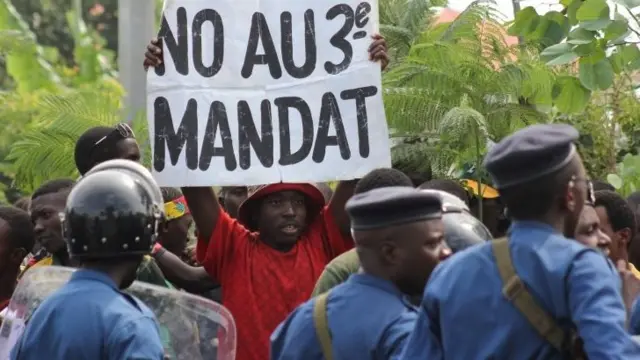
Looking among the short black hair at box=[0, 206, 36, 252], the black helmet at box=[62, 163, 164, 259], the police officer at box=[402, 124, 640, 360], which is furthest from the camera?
the short black hair at box=[0, 206, 36, 252]

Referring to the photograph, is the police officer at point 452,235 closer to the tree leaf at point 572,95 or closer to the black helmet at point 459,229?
the black helmet at point 459,229

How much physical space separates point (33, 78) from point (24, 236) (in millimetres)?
13158

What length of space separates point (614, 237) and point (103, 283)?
10.4 feet

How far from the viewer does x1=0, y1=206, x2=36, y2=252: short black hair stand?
809 centimetres

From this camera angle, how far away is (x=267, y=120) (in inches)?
306

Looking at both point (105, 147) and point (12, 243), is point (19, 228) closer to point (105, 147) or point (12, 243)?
point (12, 243)

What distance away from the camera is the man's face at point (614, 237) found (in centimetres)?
742

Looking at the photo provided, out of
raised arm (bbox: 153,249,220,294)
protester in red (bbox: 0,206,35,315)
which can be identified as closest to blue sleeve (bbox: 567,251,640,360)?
raised arm (bbox: 153,249,220,294)

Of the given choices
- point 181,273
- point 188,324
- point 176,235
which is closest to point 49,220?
point 181,273

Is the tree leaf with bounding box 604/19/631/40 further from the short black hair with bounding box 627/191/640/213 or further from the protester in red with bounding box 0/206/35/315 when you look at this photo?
the protester in red with bounding box 0/206/35/315

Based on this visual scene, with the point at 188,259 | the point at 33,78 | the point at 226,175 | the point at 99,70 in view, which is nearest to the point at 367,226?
the point at 226,175

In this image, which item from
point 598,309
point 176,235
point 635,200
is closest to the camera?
point 598,309

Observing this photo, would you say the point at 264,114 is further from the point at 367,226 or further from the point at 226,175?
the point at 367,226

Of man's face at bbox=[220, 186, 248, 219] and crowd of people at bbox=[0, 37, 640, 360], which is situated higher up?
crowd of people at bbox=[0, 37, 640, 360]
